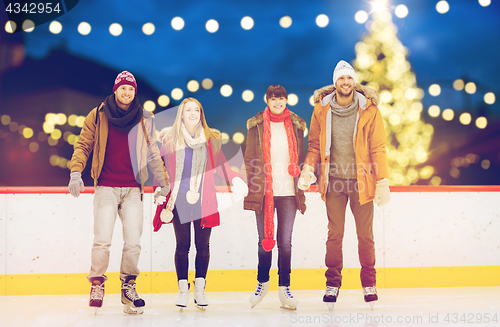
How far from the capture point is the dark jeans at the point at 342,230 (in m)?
2.34

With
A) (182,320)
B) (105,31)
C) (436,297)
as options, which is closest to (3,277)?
(182,320)

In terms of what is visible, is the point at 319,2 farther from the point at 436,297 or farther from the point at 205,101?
the point at 436,297

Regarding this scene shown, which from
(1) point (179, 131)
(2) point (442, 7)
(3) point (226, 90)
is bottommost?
(1) point (179, 131)

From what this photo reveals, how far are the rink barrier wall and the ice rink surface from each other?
137 mm

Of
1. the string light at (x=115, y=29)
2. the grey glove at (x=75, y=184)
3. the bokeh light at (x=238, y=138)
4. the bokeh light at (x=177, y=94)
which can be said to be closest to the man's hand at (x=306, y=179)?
the grey glove at (x=75, y=184)

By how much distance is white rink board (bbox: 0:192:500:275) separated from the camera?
2.91 m

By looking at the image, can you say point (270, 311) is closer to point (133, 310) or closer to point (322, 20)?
point (133, 310)

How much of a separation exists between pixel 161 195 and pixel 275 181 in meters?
0.74

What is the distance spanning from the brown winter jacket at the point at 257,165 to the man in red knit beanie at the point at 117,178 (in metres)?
0.54

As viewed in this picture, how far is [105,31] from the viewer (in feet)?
13.2

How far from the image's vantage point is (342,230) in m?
2.38

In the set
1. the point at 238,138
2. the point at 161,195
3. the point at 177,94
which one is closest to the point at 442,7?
the point at 238,138

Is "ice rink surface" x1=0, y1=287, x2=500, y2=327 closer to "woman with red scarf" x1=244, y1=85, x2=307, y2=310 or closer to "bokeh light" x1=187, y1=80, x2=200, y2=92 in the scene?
"woman with red scarf" x1=244, y1=85, x2=307, y2=310

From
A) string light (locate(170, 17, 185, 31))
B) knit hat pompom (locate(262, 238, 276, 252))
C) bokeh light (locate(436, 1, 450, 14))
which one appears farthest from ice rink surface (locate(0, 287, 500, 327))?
bokeh light (locate(436, 1, 450, 14))
